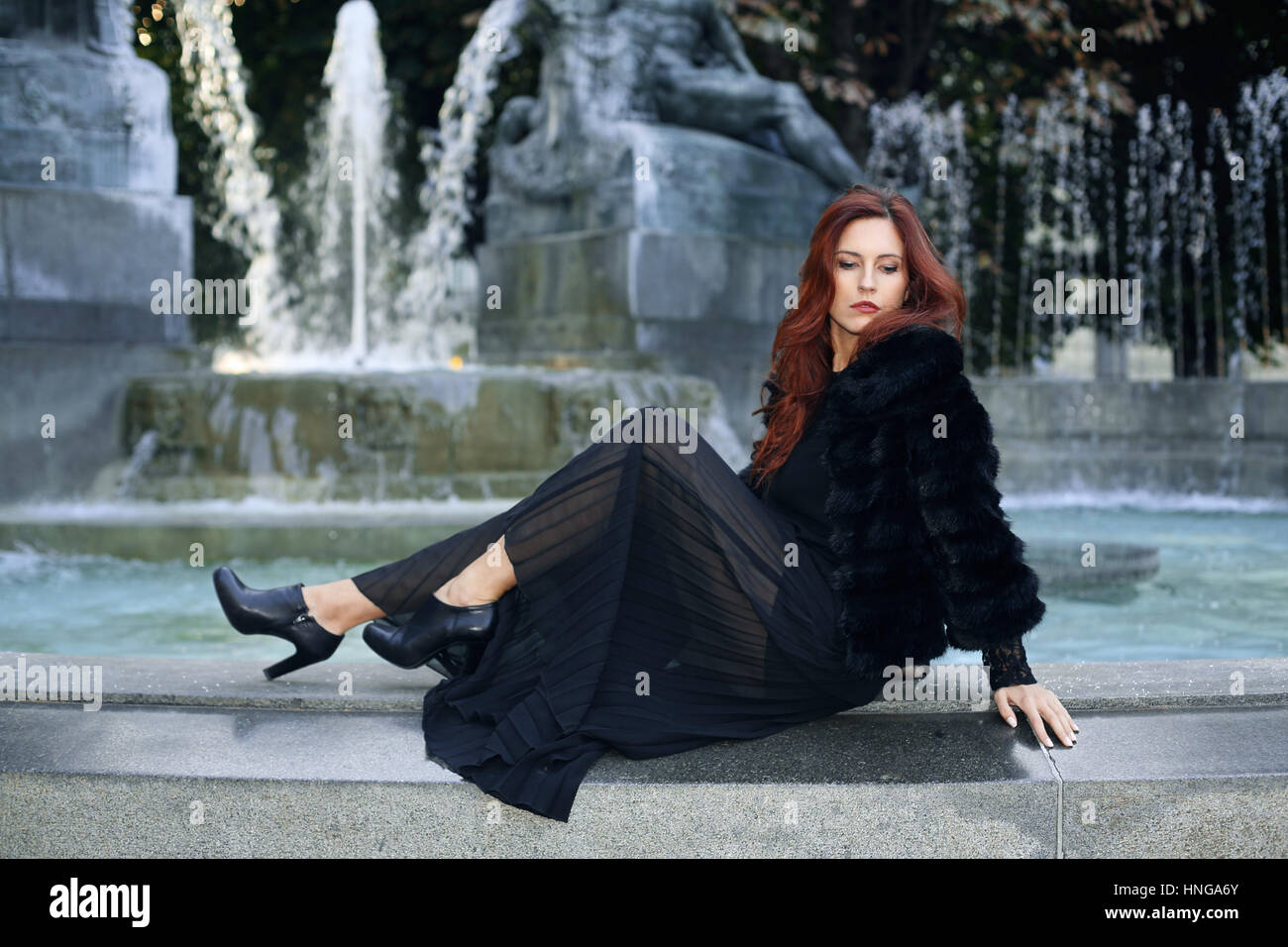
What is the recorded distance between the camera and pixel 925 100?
16.6 m

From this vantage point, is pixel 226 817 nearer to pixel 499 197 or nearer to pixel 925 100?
A: pixel 499 197

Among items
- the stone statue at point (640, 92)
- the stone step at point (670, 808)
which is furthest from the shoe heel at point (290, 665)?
the stone statue at point (640, 92)

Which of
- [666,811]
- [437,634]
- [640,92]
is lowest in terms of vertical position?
[666,811]

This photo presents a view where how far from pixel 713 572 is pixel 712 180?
26.1ft

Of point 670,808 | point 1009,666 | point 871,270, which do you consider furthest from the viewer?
point 871,270

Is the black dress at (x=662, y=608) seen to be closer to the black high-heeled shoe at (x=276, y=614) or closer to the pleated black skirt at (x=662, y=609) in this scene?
the pleated black skirt at (x=662, y=609)

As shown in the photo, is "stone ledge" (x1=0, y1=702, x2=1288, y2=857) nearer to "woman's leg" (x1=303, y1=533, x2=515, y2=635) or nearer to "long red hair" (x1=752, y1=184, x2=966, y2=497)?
"woman's leg" (x1=303, y1=533, x2=515, y2=635)

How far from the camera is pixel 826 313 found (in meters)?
3.39

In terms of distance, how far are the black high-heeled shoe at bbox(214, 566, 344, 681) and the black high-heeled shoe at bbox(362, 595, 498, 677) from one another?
0.16 meters

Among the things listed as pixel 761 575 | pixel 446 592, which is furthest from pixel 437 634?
pixel 761 575

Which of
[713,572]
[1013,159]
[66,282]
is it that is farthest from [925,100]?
[713,572]

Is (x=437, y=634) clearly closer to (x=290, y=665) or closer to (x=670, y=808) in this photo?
(x=290, y=665)

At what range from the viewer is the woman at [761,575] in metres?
2.94

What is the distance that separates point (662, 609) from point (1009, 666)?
79cm
